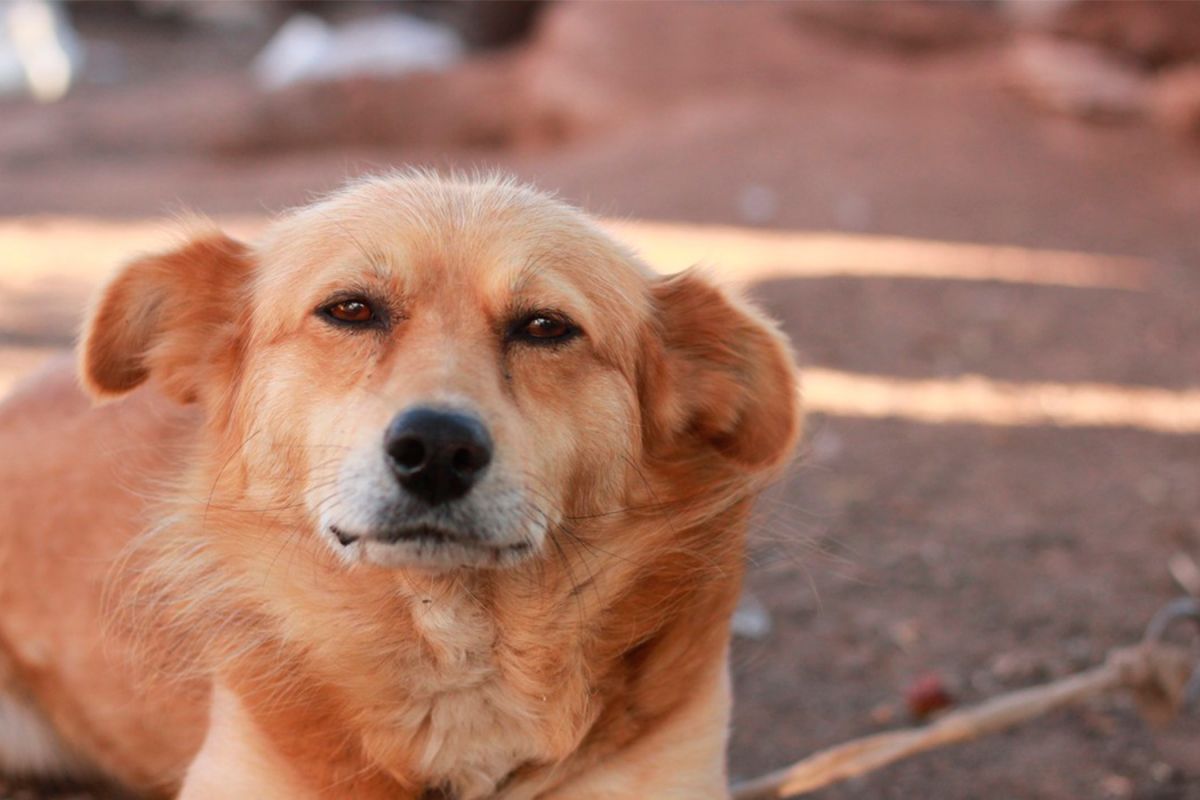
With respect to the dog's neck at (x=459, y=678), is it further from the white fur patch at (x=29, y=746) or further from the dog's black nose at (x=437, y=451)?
the white fur patch at (x=29, y=746)

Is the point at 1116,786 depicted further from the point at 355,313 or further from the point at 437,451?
the point at 355,313

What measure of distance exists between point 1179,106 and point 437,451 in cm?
1023

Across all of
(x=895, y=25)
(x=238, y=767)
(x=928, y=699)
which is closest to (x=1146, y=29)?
(x=895, y=25)

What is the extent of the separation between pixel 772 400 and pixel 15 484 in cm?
195

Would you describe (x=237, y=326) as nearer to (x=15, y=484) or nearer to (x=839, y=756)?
(x=15, y=484)

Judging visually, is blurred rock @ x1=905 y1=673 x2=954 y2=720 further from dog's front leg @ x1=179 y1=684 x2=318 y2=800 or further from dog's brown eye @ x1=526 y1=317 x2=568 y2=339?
dog's front leg @ x1=179 y1=684 x2=318 y2=800

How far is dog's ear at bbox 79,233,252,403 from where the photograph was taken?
2904mm

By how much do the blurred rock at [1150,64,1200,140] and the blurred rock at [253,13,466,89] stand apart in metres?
6.99

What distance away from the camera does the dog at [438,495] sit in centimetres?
241

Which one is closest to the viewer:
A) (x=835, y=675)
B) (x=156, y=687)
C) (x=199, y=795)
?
(x=199, y=795)

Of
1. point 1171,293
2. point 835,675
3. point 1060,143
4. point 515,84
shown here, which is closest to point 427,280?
point 835,675

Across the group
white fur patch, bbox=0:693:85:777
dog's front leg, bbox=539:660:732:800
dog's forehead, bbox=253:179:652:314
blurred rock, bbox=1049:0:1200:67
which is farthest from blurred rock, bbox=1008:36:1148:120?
white fur patch, bbox=0:693:85:777

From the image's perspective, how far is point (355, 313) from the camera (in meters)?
2.63

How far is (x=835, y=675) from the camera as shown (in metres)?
3.87
